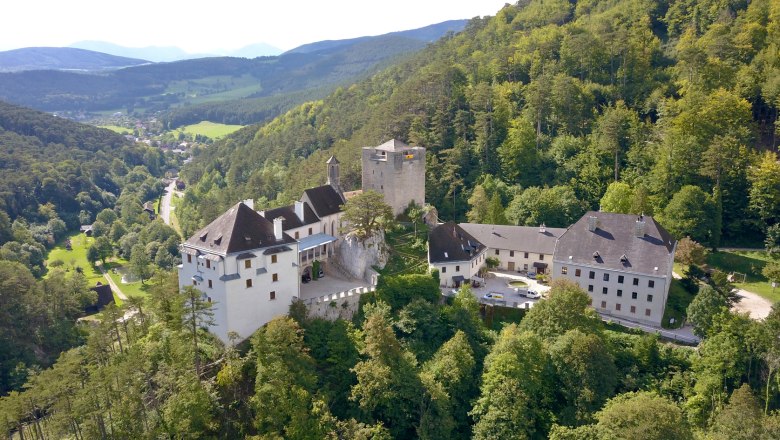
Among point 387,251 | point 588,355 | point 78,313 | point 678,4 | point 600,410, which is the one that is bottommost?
point 78,313

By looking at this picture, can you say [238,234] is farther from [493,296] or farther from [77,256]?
[77,256]

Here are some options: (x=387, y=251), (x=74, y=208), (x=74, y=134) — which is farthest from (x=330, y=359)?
(x=74, y=134)

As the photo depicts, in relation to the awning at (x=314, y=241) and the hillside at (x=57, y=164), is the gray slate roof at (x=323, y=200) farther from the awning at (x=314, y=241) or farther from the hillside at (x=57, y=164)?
the hillside at (x=57, y=164)

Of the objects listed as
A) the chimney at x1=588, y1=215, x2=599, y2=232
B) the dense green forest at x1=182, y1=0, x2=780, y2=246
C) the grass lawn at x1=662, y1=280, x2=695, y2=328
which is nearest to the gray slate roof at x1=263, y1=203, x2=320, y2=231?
the dense green forest at x1=182, y1=0, x2=780, y2=246

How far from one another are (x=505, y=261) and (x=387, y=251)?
11.2m

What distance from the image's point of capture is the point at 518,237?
5212 centimetres

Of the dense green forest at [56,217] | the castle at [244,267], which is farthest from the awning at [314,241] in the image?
the dense green forest at [56,217]

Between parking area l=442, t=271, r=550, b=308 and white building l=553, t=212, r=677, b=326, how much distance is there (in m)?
2.96

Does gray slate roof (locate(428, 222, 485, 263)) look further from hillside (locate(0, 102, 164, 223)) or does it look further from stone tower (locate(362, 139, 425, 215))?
hillside (locate(0, 102, 164, 223))

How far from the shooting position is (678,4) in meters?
86.4

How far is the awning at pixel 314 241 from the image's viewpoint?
4572 cm

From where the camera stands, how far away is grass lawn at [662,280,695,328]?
43.2 m

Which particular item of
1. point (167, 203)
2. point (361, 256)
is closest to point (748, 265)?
point (361, 256)

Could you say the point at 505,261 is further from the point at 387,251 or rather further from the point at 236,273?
the point at 236,273
